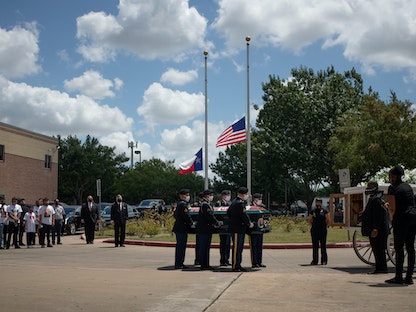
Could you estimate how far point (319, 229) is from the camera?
13312 millimetres

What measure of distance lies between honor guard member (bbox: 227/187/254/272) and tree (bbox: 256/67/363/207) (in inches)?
1372

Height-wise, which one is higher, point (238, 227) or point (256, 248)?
point (238, 227)

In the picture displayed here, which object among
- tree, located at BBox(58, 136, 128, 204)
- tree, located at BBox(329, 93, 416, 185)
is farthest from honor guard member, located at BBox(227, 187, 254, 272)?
tree, located at BBox(58, 136, 128, 204)

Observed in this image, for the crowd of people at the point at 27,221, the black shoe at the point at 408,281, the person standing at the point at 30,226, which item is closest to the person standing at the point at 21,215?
the crowd of people at the point at 27,221

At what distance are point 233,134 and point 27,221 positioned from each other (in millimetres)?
11709

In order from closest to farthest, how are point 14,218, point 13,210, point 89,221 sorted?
1. point 14,218
2. point 13,210
3. point 89,221

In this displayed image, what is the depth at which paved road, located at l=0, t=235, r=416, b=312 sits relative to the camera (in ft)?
24.2

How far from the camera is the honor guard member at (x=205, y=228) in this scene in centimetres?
1223

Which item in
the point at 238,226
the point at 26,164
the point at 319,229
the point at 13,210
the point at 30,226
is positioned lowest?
the point at 30,226

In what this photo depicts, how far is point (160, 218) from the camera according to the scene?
26469mm

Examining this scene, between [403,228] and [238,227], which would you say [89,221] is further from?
[403,228]

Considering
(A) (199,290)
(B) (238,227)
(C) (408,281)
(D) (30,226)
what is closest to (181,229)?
(B) (238,227)

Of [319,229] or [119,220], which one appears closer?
[319,229]

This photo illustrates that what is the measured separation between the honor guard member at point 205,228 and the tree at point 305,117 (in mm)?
34367
